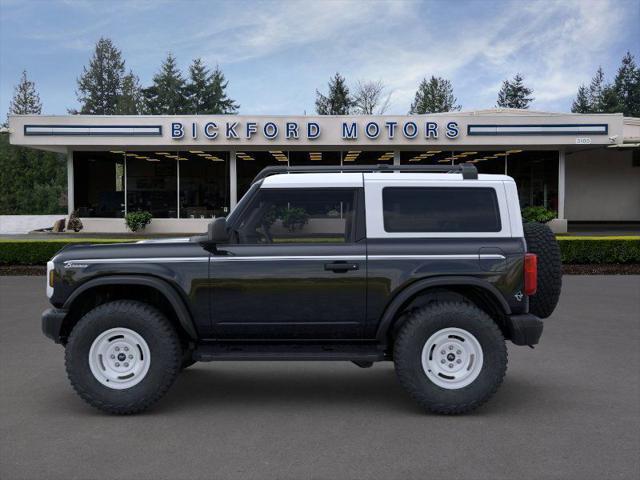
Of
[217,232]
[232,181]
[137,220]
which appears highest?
[232,181]

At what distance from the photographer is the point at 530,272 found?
550 centimetres

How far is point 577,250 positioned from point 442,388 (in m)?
12.7

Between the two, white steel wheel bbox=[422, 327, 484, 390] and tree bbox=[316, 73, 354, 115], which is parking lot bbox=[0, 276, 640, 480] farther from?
tree bbox=[316, 73, 354, 115]

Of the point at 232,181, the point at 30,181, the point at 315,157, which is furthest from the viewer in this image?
the point at 30,181

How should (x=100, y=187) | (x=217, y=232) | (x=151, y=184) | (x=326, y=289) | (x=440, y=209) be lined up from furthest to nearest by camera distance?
(x=100, y=187) < (x=151, y=184) < (x=440, y=209) < (x=326, y=289) < (x=217, y=232)

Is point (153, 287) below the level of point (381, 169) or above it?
below

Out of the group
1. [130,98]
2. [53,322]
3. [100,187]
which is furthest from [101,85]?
[53,322]

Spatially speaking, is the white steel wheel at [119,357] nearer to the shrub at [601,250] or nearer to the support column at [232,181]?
the shrub at [601,250]

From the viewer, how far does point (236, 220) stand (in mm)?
5676

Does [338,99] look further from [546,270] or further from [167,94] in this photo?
[546,270]

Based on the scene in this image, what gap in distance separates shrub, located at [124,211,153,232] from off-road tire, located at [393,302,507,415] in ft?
80.8

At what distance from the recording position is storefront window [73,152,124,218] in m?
30.1

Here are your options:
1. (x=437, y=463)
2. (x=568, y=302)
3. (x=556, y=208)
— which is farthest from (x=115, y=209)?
(x=437, y=463)

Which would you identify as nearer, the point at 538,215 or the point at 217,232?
the point at 217,232
